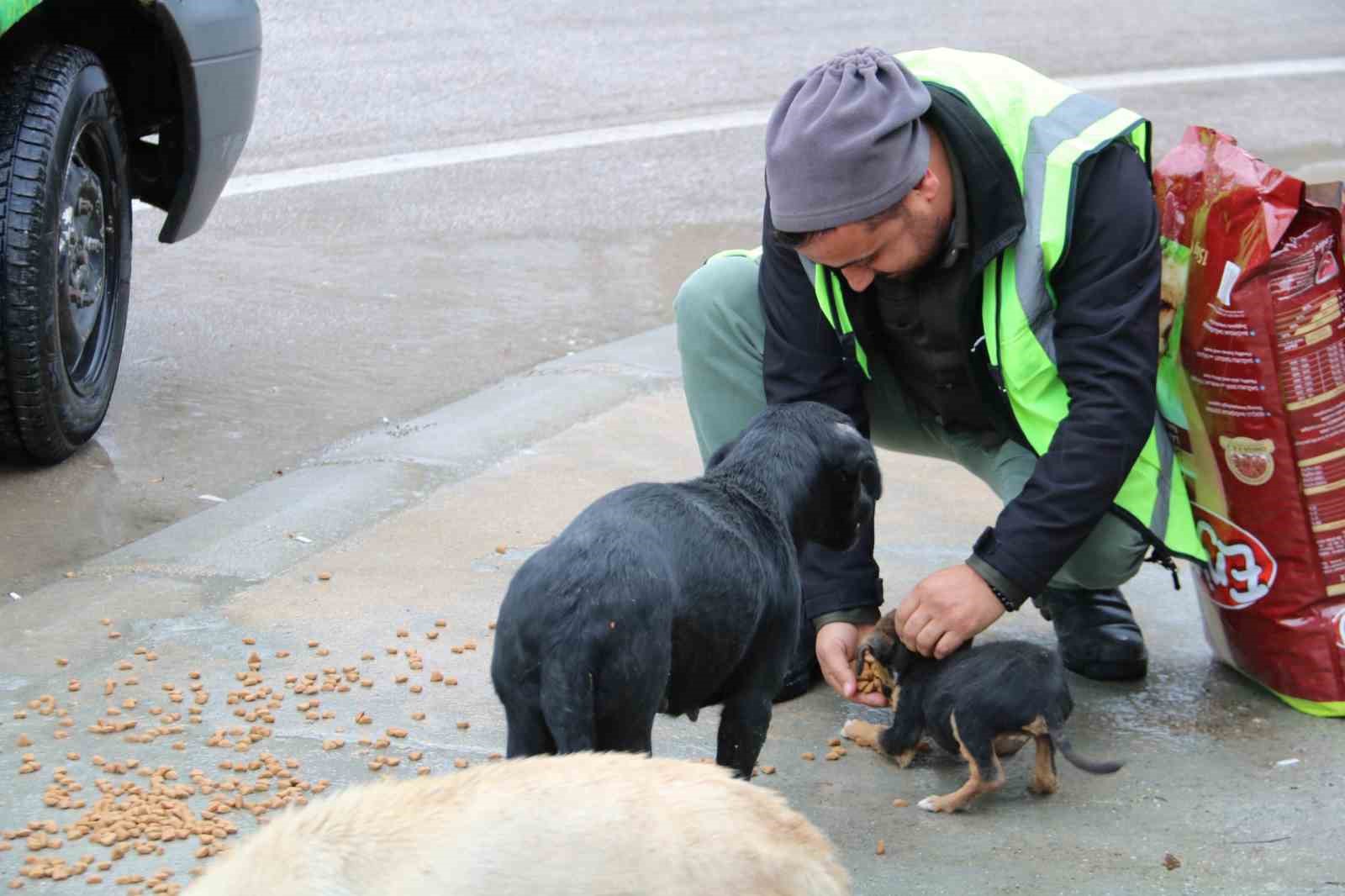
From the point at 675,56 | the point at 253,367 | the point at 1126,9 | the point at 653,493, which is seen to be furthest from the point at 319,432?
the point at 1126,9

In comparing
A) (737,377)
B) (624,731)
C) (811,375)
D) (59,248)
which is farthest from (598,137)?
(624,731)

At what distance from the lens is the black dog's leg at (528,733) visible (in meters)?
2.73

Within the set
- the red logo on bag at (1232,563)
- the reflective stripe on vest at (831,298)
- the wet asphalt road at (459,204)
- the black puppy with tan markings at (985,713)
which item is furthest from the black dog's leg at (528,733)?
the wet asphalt road at (459,204)

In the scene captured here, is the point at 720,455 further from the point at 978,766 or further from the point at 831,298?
the point at 978,766

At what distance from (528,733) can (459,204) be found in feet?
19.0

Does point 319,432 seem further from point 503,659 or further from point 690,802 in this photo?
point 690,802

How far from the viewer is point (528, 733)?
9.03 feet

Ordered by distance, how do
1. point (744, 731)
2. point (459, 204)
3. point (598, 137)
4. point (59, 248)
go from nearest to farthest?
point (744, 731) < point (59, 248) < point (459, 204) < point (598, 137)

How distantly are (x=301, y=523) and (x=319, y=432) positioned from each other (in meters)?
0.99

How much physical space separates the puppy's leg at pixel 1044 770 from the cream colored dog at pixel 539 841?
119 centimetres

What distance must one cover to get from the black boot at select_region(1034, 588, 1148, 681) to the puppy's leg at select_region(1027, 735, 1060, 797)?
1.73 feet

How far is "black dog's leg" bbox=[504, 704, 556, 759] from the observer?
2729 millimetres

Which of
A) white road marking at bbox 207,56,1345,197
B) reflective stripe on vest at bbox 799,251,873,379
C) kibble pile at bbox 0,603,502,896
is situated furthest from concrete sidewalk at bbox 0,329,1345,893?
white road marking at bbox 207,56,1345,197

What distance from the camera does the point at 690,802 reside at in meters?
1.97
